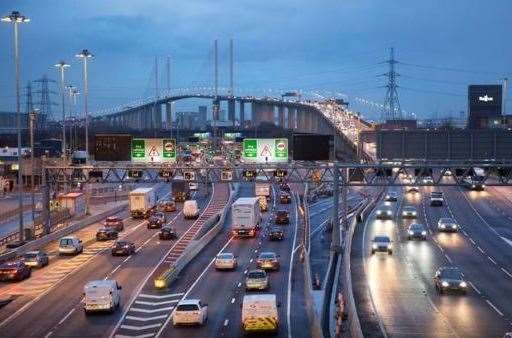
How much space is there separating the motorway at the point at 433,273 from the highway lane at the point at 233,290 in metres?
3.72

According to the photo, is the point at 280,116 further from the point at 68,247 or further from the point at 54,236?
the point at 68,247

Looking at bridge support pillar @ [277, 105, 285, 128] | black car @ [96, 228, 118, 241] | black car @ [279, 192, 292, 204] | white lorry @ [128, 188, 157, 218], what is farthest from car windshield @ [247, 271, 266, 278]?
bridge support pillar @ [277, 105, 285, 128]

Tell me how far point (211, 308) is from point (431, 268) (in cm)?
1597

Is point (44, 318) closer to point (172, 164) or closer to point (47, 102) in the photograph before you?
point (172, 164)

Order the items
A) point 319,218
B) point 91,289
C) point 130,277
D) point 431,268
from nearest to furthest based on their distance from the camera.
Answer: point 91,289 → point 130,277 → point 431,268 → point 319,218

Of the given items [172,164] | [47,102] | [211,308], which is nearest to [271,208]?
[172,164]

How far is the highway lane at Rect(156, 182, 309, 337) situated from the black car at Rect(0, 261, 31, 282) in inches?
320

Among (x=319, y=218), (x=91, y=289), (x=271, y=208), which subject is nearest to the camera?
(x=91, y=289)

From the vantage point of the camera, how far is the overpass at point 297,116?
9056 cm

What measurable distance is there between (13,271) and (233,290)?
33.9ft

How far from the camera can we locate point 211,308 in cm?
3128

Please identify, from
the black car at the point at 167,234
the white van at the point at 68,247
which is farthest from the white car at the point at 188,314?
the black car at the point at 167,234

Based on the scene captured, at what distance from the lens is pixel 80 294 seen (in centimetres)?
3472

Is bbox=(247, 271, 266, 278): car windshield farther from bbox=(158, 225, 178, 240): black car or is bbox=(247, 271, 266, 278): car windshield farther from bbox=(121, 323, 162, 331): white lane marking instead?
bbox=(158, 225, 178, 240): black car
